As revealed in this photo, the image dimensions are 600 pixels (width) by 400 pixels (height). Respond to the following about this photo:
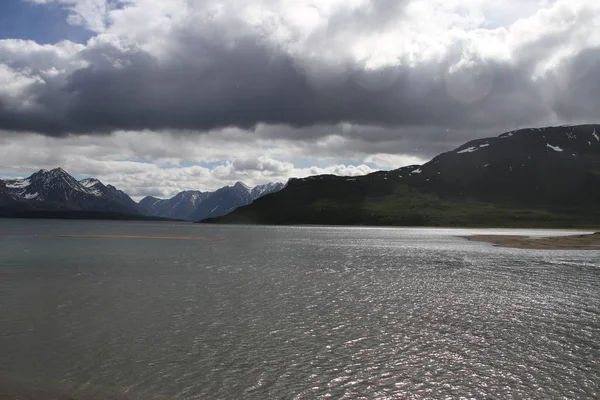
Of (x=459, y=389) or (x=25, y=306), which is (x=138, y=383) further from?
(x=25, y=306)

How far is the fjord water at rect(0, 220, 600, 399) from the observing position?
24344 millimetres

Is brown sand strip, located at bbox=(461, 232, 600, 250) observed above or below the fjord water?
Answer: below

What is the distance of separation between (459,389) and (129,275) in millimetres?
54430

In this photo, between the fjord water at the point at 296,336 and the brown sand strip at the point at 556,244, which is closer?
the fjord water at the point at 296,336

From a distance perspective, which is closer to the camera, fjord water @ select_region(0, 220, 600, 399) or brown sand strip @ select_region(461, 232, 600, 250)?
fjord water @ select_region(0, 220, 600, 399)

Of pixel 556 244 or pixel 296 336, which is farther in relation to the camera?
pixel 556 244

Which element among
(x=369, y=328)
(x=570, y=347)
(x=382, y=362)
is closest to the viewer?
→ (x=382, y=362)

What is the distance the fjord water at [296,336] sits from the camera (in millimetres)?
24344

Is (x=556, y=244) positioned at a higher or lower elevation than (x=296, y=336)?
lower

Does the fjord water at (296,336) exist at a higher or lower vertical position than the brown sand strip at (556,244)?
higher

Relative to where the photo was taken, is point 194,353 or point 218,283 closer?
point 194,353

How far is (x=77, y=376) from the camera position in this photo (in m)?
25.0

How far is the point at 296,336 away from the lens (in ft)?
112

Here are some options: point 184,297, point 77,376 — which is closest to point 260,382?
point 77,376
